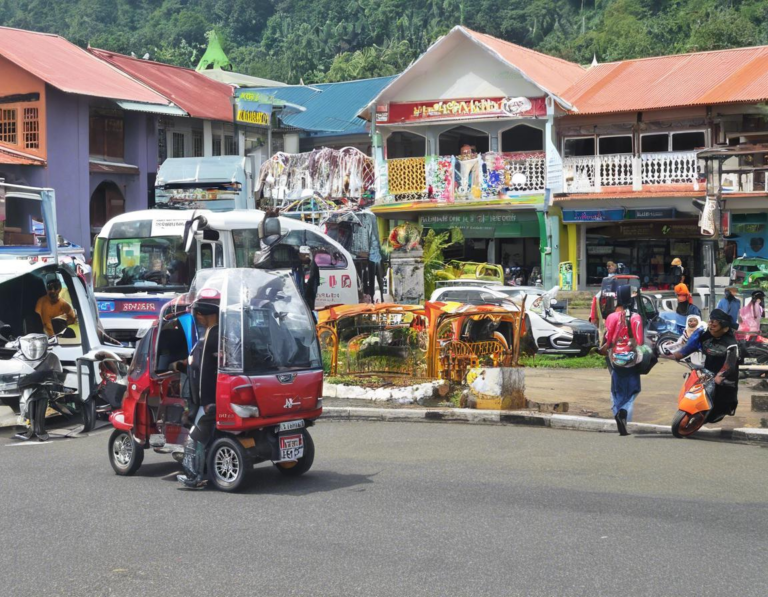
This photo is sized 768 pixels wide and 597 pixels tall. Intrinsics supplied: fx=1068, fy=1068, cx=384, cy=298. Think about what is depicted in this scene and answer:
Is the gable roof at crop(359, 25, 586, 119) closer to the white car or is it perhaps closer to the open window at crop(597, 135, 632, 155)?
the open window at crop(597, 135, 632, 155)

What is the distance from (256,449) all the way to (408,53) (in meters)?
65.4

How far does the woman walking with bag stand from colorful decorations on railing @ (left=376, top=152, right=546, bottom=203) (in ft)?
62.9

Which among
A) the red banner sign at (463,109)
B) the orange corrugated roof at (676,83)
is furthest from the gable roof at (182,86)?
the orange corrugated roof at (676,83)

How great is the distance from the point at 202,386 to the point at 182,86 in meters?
29.8

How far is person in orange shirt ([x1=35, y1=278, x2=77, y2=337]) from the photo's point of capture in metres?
14.6

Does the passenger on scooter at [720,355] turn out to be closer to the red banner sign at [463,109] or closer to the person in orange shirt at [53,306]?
the person in orange shirt at [53,306]

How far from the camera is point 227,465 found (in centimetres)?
928

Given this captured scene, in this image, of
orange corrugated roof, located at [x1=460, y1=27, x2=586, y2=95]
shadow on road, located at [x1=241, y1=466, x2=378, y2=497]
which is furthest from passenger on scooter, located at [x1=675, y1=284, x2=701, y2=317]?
shadow on road, located at [x1=241, y1=466, x2=378, y2=497]

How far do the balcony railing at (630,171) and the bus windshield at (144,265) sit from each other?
51.2 ft

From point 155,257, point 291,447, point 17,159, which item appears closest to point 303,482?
point 291,447

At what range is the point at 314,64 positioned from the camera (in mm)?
84125

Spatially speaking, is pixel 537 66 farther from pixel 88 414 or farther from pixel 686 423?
pixel 88 414

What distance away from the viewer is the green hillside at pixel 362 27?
2424 inches

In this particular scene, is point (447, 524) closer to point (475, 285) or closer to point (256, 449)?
point (256, 449)
